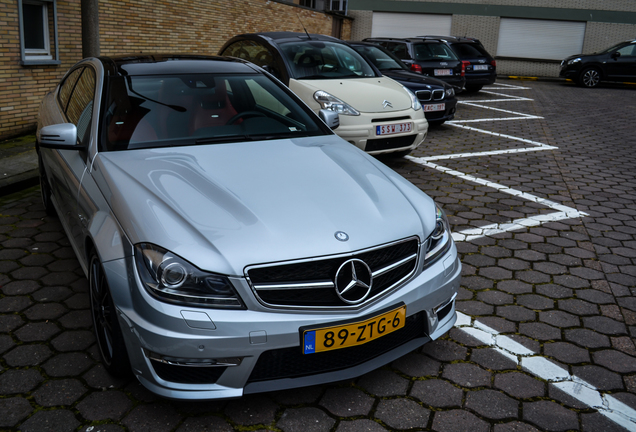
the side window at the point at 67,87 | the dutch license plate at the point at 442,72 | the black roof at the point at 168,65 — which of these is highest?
the dutch license plate at the point at 442,72

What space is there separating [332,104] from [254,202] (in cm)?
406

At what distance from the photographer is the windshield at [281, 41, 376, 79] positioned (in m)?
7.19

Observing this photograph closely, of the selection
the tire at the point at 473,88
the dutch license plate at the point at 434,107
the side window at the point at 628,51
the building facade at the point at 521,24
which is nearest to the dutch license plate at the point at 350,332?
the dutch license plate at the point at 434,107

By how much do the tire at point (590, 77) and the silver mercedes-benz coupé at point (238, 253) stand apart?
1905 centimetres

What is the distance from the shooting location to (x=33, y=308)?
135 inches

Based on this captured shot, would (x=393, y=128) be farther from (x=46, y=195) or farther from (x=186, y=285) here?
(x=186, y=285)

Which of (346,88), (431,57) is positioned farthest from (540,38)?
(346,88)

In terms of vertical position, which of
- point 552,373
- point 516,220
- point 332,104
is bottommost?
point 552,373

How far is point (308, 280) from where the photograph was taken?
2.35 metres

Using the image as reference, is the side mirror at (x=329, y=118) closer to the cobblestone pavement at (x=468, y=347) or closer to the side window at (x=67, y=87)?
the cobblestone pavement at (x=468, y=347)

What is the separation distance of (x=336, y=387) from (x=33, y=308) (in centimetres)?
199

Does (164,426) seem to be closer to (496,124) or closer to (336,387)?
(336,387)

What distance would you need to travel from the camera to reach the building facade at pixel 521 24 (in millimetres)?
25594

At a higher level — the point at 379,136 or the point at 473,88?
the point at 473,88
